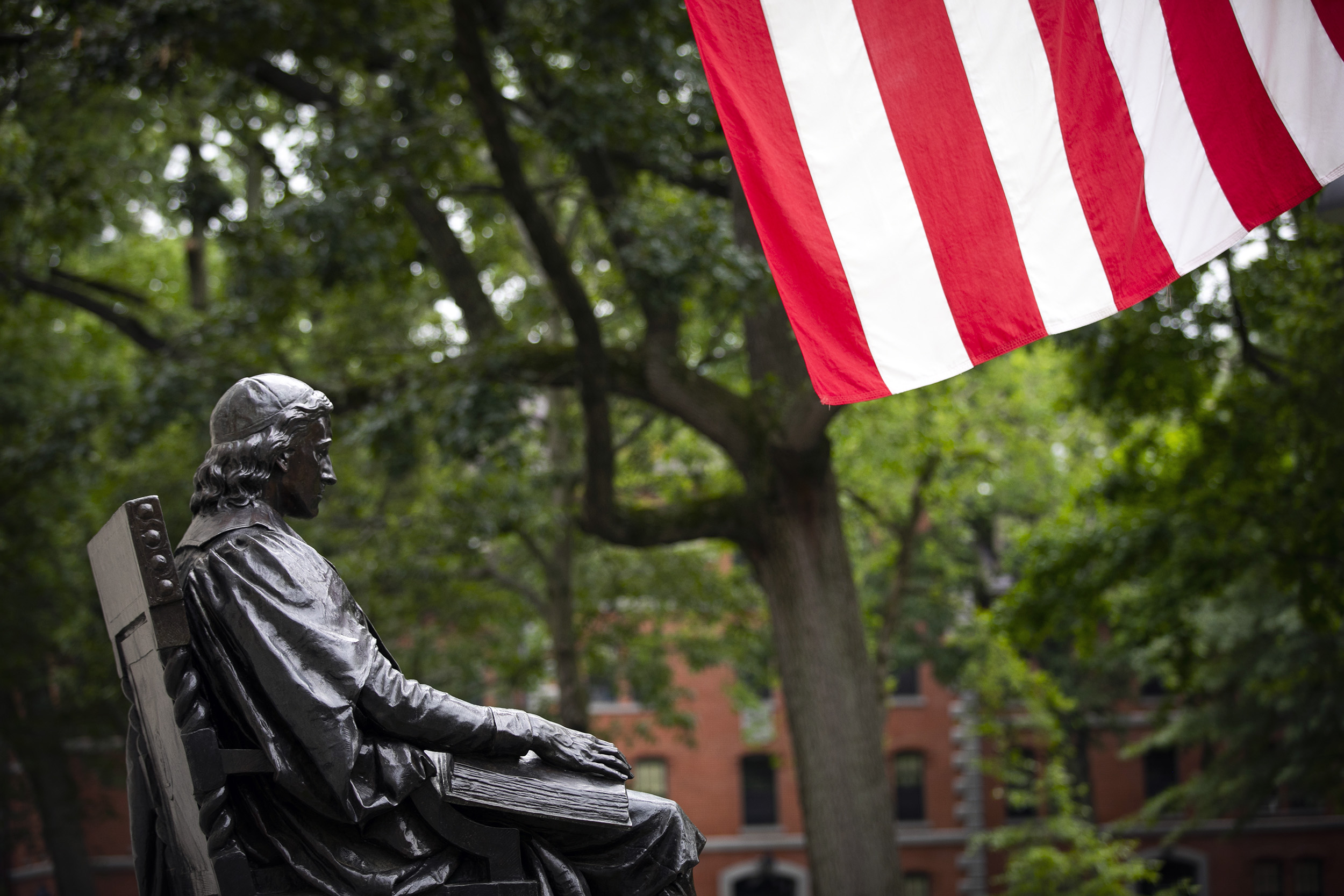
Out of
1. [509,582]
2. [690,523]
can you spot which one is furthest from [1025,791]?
[690,523]

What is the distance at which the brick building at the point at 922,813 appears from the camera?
28.6m

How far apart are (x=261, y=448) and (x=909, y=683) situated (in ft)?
92.1

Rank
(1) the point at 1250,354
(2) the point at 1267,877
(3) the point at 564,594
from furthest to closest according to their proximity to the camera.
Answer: (2) the point at 1267,877 < (3) the point at 564,594 < (1) the point at 1250,354

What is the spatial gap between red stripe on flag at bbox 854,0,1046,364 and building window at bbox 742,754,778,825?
26932 mm

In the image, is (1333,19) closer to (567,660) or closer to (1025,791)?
(567,660)

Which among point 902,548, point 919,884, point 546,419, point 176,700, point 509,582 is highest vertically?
point 546,419

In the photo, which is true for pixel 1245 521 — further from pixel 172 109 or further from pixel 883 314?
pixel 172 109

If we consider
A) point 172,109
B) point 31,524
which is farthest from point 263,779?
point 31,524

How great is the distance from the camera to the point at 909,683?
30016mm

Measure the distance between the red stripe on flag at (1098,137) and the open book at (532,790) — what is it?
2002mm

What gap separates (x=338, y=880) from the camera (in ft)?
10.4

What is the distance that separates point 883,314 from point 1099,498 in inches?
411

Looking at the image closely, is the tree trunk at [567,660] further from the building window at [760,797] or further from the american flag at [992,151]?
the building window at [760,797]

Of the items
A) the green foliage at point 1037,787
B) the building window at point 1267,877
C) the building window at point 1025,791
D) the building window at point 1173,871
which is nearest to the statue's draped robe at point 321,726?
the green foliage at point 1037,787
